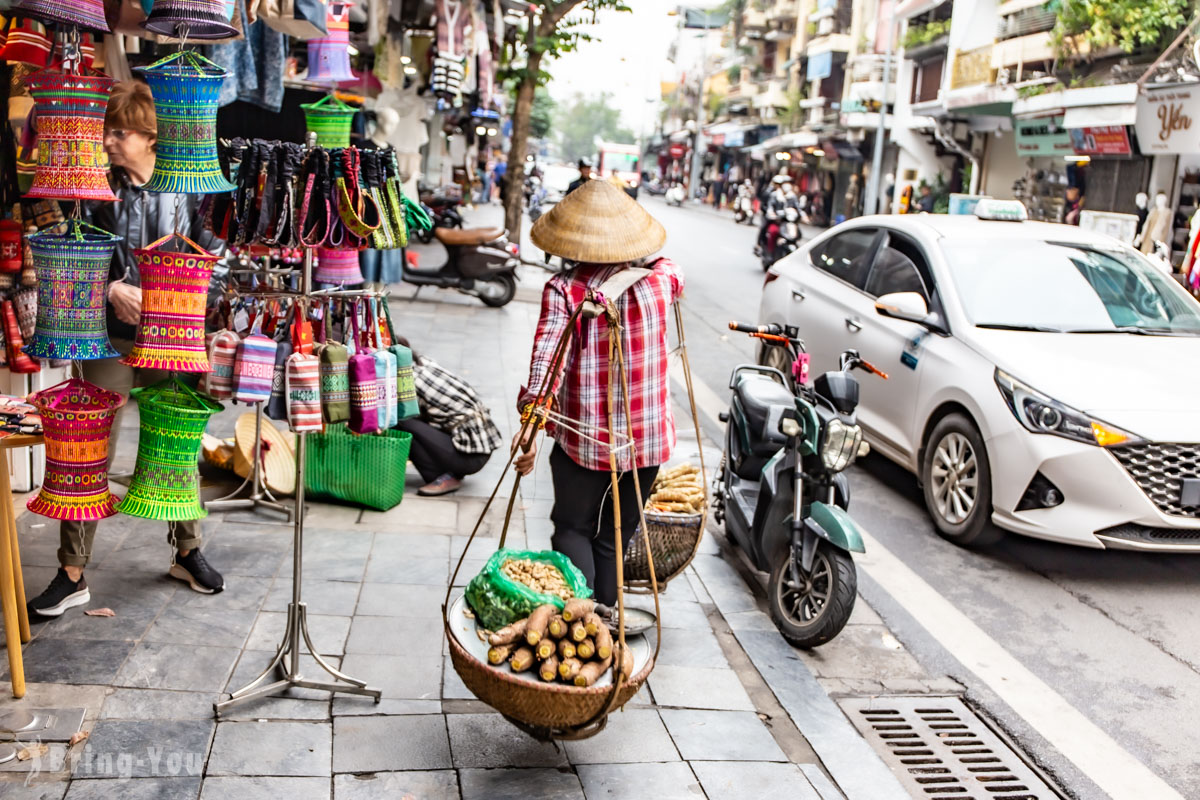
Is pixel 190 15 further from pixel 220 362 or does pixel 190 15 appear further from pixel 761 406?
pixel 761 406

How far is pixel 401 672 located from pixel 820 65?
47.5m

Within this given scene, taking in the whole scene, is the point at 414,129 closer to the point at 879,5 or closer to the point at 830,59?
the point at 879,5

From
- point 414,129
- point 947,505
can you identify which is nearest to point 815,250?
point 947,505

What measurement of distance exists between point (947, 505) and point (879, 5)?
39.8m

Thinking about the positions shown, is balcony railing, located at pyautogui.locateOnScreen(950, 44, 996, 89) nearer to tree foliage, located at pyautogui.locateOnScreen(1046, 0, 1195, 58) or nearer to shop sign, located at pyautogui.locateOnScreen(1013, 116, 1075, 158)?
shop sign, located at pyautogui.locateOnScreen(1013, 116, 1075, 158)

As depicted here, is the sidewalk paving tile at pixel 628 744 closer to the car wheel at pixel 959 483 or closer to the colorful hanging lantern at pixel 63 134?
the colorful hanging lantern at pixel 63 134

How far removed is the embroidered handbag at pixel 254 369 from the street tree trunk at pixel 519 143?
13.6m

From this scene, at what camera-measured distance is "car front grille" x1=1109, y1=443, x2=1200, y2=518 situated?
218 inches

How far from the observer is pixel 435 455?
630 cm

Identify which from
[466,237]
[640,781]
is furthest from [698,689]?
[466,237]

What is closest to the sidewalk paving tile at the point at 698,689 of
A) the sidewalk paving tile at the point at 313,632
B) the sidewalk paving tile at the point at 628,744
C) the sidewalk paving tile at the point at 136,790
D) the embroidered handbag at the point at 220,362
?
the sidewalk paving tile at the point at 628,744

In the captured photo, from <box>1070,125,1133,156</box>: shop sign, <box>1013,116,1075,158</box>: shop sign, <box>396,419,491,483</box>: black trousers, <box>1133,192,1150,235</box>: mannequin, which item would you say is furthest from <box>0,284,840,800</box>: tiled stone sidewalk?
<box>1013,116,1075,158</box>: shop sign

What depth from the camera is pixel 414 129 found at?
14844mm

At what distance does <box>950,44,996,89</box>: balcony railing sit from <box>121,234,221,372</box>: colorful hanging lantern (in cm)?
2770
